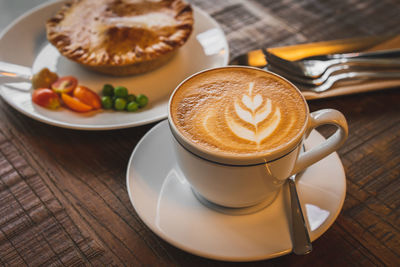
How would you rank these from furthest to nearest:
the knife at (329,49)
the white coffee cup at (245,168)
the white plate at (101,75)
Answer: the knife at (329,49) < the white plate at (101,75) < the white coffee cup at (245,168)

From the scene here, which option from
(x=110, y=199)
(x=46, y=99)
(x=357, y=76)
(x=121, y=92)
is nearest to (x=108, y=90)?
(x=121, y=92)

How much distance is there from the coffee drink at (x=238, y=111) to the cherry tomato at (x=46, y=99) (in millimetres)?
582

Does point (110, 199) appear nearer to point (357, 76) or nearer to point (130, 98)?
point (130, 98)

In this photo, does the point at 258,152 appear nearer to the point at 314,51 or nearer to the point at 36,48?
the point at 314,51

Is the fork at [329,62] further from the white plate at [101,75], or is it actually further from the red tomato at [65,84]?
the red tomato at [65,84]

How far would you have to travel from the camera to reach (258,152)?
82 centimetres

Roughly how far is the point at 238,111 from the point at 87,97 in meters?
0.66

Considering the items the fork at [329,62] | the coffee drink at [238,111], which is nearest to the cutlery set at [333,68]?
the fork at [329,62]

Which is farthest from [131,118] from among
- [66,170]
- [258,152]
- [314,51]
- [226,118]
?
[314,51]

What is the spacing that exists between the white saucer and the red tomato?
19.6 inches

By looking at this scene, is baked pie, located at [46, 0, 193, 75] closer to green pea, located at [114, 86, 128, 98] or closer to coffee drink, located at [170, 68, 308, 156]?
green pea, located at [114, 86, 128, 98]

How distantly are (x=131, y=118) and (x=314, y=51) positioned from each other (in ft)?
2.43

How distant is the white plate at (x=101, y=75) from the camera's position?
1.31 metres

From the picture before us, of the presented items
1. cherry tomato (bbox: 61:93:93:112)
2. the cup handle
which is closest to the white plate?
cherry tomato (bbox: 61:93:93:112)
